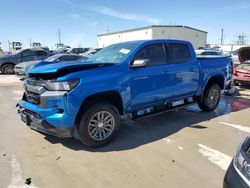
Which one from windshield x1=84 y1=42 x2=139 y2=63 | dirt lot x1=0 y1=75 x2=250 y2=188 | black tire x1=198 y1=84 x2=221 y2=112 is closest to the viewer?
dirt lot x1=0 y1=75 x2=250 y2=188

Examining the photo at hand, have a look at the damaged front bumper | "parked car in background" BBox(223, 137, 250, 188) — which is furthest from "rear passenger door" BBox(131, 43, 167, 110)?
"parked car in background" BBox(223, 137, 250, 188)

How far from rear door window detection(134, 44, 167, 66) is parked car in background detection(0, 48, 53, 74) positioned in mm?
14394

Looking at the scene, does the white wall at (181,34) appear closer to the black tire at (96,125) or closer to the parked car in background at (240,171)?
the black tire at (96,125)

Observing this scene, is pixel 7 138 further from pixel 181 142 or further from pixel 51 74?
pixel 181 142

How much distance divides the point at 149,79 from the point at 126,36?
194 ft

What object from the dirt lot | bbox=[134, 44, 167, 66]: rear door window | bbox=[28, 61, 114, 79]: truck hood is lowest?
the dirt lot

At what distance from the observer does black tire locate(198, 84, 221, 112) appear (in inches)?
267

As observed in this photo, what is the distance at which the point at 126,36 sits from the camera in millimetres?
62531

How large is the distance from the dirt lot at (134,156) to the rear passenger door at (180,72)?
74 cm

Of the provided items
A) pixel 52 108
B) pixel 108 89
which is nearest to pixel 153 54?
pixel 108 89

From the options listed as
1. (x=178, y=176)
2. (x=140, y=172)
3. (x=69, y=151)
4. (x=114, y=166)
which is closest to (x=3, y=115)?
(x=69, y=151)

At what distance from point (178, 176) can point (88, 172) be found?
50.9 inches

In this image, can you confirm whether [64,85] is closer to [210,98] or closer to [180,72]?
[180,72]

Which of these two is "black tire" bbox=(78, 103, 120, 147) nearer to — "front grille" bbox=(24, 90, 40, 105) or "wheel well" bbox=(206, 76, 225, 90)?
"front grille" bbox=(24, 90, 40, 105)
